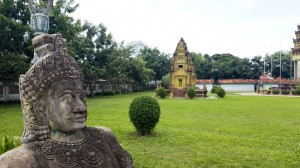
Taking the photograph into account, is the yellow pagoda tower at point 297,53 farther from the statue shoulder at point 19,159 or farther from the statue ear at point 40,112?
the statue shoulder at point 19,159

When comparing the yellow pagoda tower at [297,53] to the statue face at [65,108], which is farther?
the yellow pagoda tower at [297,53]

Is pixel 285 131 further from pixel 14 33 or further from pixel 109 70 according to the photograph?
pixel 109 70

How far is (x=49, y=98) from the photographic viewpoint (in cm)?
206

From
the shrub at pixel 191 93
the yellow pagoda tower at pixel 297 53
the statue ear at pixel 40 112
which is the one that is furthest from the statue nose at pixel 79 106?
the yellow pagoda tower at pixel 297 53

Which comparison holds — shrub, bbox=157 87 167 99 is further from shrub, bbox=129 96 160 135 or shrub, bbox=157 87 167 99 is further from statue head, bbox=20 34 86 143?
statue head, bbox=20 34 86 143

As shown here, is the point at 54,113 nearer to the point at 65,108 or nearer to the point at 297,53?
the point at 65,108

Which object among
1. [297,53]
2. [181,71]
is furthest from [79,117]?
[297,53]

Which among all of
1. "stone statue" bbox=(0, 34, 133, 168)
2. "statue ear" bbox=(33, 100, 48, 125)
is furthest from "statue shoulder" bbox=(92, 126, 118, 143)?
"statue ear" bbox=(33, 100, 48, 125)

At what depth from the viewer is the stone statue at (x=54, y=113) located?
1979 millimetres

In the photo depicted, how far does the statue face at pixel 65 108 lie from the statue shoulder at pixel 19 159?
25 cm

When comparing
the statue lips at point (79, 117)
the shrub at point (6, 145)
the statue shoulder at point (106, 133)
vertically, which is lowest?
the shrub at point (6, 145)

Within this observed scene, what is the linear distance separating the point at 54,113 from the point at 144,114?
21.7 feet

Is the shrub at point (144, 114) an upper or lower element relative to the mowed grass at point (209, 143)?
upper

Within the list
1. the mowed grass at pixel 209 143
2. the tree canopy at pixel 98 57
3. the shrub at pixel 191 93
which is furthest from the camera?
the shrub at pixel 191 93
